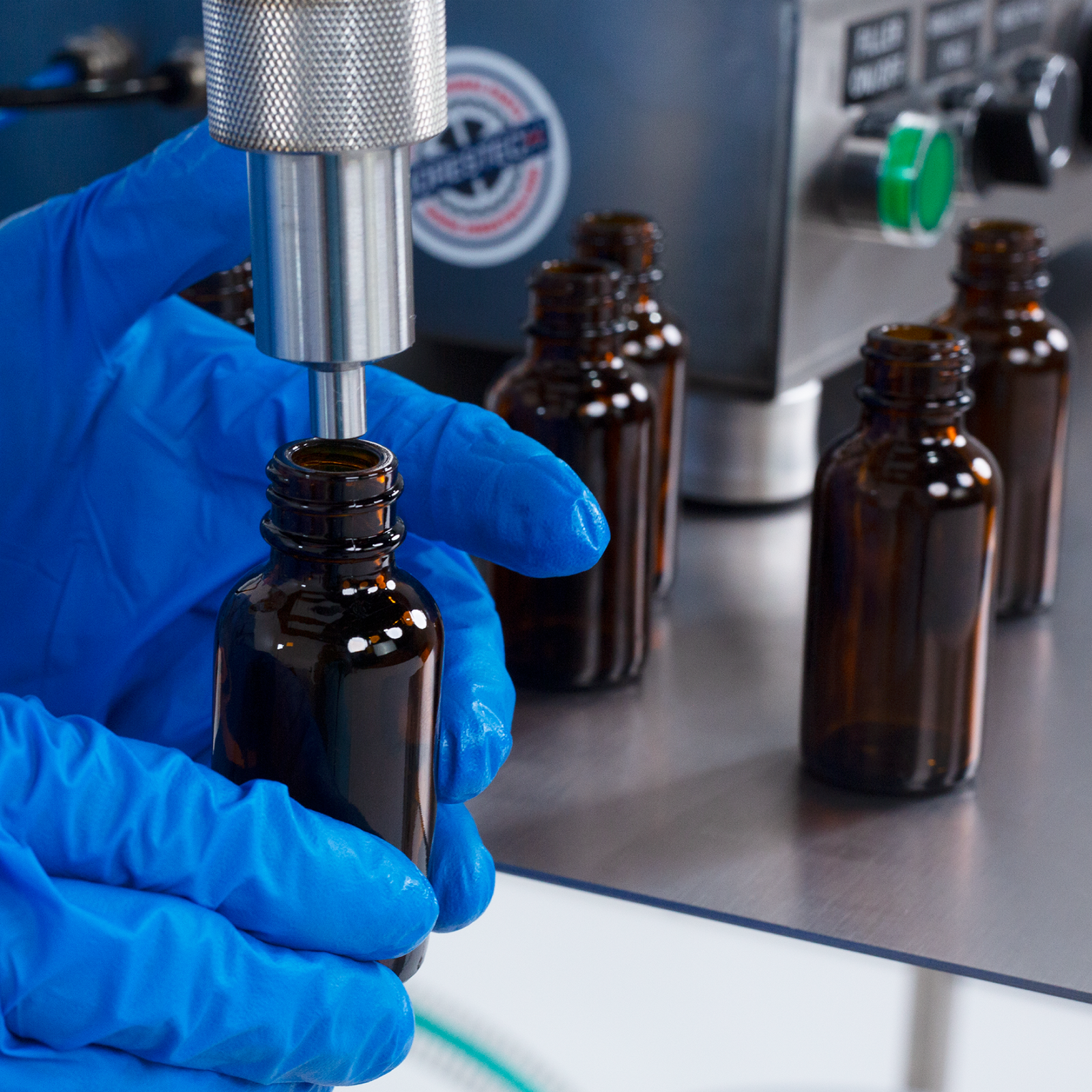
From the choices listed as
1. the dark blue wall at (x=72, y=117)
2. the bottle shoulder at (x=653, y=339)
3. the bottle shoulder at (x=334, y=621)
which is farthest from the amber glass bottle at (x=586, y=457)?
the dark blue wall at (x=72, y=117)

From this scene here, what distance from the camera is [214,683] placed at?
58 centimetres

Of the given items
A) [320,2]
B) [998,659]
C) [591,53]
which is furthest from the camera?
[591,53]

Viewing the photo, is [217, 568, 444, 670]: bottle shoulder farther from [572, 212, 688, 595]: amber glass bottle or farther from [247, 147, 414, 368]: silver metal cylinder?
[572, 212, 688, 595]: amber glass bottle

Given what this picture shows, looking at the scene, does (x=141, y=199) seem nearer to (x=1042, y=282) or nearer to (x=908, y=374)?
(x=908, y=374)

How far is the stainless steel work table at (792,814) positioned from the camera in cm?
70

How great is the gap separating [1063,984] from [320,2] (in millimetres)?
504

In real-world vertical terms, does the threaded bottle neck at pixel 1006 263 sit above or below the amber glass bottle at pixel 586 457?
above

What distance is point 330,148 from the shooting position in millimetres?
434

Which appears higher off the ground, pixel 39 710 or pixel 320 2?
pixel 320 2

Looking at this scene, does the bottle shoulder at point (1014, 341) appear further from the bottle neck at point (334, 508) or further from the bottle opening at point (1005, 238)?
the bottle neck at point (334, 508)

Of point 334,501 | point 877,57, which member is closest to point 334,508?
point 334,501

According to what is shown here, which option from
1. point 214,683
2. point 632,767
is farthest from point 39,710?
point 632,767

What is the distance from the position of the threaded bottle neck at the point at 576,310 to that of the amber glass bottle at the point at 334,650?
323 millimetres

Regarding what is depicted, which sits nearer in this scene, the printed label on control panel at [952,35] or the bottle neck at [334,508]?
the bottle neck at [334,508]
